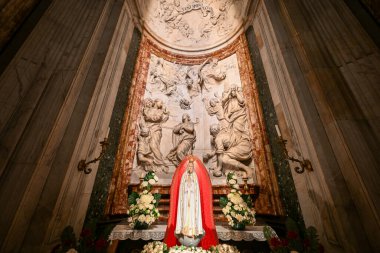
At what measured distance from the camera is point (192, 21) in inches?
317

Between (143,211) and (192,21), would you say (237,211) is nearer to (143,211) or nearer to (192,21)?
(143,211)

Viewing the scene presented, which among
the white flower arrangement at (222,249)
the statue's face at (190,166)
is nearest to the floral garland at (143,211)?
the statue's face at (190,166)

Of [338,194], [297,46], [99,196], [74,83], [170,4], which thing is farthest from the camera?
[170,4]

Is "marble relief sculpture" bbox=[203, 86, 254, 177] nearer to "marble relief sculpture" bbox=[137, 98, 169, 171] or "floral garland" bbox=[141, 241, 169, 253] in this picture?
"marble relief sculpture" bbox=[137, 98, 169, 171]

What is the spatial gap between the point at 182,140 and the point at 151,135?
854 mm

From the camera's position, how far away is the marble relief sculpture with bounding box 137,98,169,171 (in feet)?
16.0

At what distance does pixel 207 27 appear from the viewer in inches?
309

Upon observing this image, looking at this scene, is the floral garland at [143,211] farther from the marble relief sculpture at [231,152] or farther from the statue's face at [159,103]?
the statue's face at [159,103]

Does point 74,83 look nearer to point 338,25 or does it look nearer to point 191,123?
point 191,123

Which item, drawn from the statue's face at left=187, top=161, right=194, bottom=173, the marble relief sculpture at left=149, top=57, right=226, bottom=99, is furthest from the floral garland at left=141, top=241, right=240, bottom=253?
the marble relief sculpture at left=149, top=57, right=226, bottom=99

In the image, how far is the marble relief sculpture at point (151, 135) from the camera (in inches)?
191

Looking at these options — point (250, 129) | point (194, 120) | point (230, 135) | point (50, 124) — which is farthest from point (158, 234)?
point (194, 120)

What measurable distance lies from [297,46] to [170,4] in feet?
20.5

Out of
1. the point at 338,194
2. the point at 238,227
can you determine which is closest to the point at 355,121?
the point at 338,194
